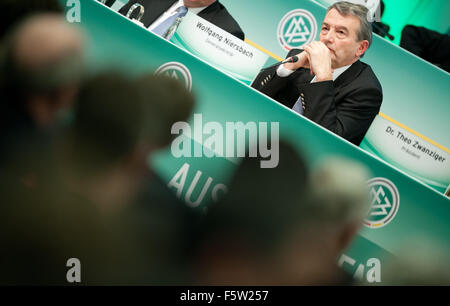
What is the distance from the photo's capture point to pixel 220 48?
1563 millimetres

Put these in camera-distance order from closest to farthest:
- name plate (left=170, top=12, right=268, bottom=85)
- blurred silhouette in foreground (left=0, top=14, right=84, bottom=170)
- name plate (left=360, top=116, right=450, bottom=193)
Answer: blurred silhouette in foreground (left=0, top=14, right=84, bottom=170)
name plate (left=360, top=116, right=450, bottom=193)
name plate (left=170, top=12, right=268, bottom=85)

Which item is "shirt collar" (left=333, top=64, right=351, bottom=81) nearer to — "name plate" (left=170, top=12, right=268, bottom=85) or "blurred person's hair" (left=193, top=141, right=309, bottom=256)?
"name plate" (left=170, top=12, right=268, bottom=85)

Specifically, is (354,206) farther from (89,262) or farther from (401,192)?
(89,262)

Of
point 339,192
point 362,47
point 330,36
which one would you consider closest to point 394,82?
point 362,47

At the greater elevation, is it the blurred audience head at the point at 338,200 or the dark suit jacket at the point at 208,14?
the dark suit jacket at the point at 208,14

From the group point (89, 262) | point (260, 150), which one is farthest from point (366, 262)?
point (89, 262)

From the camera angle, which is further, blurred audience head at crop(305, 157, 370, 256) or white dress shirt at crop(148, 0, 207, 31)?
white dress shirt at crop(148, 0, 207, 31)

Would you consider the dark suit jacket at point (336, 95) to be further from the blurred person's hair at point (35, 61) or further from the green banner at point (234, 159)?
the blurred person's hair at point (35, 61)

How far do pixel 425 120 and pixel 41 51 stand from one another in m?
1.21

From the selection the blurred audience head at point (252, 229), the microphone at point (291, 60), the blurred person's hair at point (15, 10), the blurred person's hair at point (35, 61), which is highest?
the microphone at point (291, 60)

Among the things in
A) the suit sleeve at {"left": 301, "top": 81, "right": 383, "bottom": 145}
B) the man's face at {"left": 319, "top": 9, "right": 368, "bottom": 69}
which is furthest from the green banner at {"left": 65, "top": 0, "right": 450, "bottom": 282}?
the man's face at {"left": 319, "top": 9, "right": 368, "bottom": 69}

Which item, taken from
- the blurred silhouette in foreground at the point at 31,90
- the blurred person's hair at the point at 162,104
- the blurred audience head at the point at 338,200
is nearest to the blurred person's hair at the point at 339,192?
the blurred audience head at the point at 338,200

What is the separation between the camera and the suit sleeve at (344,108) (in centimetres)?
143

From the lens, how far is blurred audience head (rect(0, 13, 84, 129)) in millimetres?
1072
